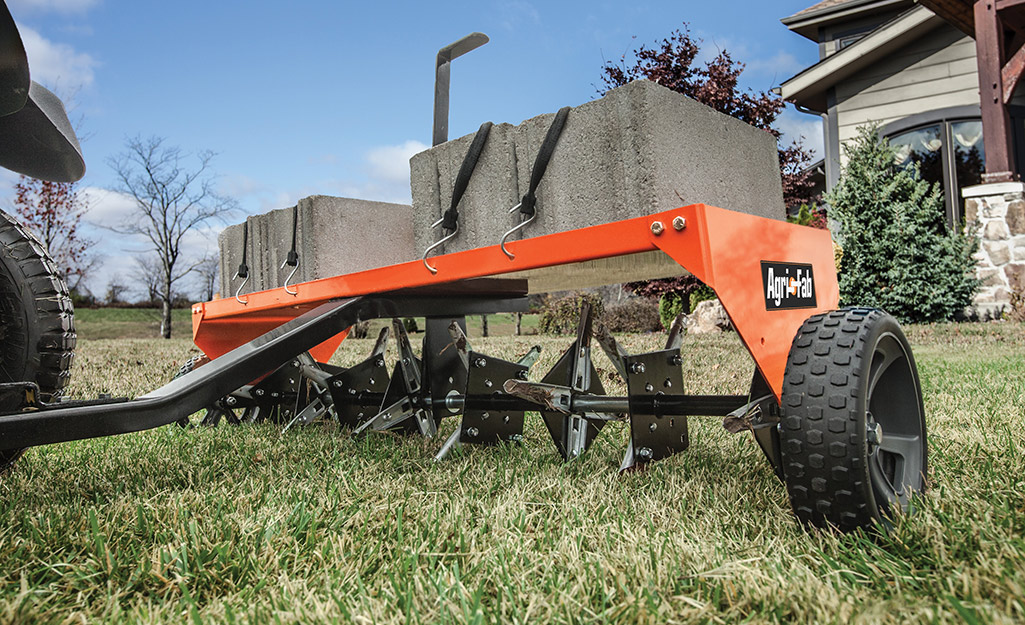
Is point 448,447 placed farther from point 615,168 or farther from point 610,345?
point 615,168

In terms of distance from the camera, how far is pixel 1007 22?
9391 millimetres

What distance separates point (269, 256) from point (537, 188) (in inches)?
75.1

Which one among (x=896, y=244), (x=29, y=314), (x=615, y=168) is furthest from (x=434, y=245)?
(x=896, y=244)

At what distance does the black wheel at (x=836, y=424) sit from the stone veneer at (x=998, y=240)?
899cm

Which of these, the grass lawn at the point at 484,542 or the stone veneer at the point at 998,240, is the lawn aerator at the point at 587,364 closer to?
the grass lawn at the point at 484,542

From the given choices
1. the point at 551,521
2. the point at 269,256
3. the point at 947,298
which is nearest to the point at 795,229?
the point at 551,521

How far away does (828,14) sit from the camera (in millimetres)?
12641

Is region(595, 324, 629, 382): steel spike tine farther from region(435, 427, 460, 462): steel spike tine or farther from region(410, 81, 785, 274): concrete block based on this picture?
region(435, 427, 460, 462): steel spike tine

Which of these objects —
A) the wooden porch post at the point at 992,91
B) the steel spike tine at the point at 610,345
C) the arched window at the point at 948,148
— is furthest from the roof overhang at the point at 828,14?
the steel spike tine at the point at 610,345

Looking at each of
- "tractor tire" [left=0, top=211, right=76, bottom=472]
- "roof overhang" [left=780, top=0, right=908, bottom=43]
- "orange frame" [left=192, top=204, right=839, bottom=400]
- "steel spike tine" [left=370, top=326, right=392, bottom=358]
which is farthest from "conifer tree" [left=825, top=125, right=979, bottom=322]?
"tractor tire" [left=0, top=211, right=76, bottom=472]

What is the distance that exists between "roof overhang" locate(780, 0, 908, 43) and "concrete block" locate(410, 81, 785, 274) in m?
11.8

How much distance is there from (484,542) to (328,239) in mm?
2005

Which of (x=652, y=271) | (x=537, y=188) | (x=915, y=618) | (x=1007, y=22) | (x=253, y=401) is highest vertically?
(x=1007, y=22)

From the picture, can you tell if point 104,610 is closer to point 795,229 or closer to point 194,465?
point 194,465
